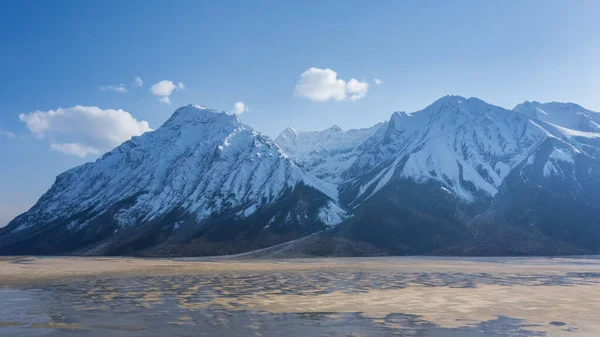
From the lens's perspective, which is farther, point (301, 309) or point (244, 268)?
point (244, 268)

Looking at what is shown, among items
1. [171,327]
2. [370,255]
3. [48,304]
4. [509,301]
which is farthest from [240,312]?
[370,255]

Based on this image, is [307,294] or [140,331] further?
[307,294]

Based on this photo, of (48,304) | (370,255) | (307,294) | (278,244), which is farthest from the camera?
(278,244)

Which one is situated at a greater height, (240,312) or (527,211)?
(527,211)

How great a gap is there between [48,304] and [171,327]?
60.5 ft

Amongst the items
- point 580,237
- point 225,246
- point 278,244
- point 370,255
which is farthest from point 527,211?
point 225,246

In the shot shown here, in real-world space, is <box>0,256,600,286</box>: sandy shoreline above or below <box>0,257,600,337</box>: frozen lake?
below

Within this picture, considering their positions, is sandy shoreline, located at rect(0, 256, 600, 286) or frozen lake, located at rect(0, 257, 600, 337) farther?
sandy shoreline, located at rect(0, 256, 600, 286)

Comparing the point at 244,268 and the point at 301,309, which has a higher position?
the point at 301,309

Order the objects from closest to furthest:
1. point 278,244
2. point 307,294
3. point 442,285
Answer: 1. point 307,294
2. point 442,285
3. point 278,244

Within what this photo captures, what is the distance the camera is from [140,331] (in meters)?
32.2

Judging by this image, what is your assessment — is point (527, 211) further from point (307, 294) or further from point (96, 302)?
point (96, 302)

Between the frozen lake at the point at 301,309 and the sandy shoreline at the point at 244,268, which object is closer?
the frozen lake at the point at 301,309

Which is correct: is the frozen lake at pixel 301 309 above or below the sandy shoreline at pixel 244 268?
above
